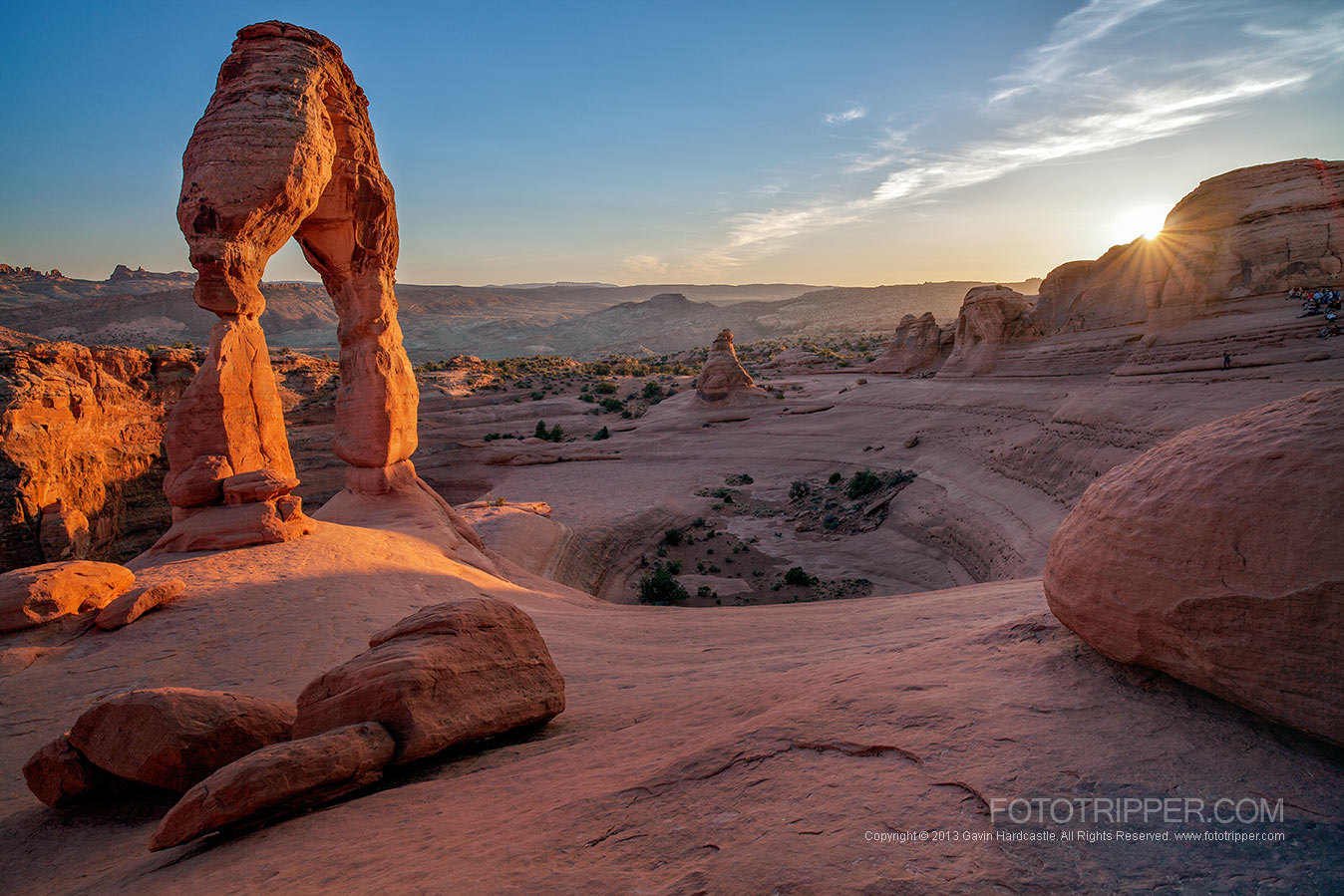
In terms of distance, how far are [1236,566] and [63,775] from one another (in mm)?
6528

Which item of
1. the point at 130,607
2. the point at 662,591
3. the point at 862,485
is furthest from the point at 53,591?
the point at 862,485

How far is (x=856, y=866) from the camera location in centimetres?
217

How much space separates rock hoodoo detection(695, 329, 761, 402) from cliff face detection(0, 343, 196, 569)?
2224 cm

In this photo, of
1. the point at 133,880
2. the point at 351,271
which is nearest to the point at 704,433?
the point at 351,271

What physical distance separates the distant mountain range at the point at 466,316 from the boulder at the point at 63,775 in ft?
282

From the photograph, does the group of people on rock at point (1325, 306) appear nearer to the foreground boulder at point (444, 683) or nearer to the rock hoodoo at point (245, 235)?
the foreground boulder at point (444, 683)

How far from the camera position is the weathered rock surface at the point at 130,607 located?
6016 mm

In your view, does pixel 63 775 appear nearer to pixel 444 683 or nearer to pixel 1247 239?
pixel 444 683

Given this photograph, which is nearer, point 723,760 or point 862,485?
point 723,760

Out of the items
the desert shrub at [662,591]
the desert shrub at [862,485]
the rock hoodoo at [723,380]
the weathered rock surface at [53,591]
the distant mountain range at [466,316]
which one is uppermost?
the distant mountain range at [466,316]

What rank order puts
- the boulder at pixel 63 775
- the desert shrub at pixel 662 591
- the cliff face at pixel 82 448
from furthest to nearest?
the desert shrub at pixel 662 591, the cliff face at pixel 82 448, the boulder at pixel 63 775

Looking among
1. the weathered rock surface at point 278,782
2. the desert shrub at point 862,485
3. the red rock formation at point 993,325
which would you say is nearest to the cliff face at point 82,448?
the weathered rock surface at point 278,782

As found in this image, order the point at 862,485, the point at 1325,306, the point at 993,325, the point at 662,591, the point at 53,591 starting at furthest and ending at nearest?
the point at 993,325, the point at 862,485, the point at 662,591, the point at 1325,306, the point at 53,591

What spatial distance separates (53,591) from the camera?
594 cm
